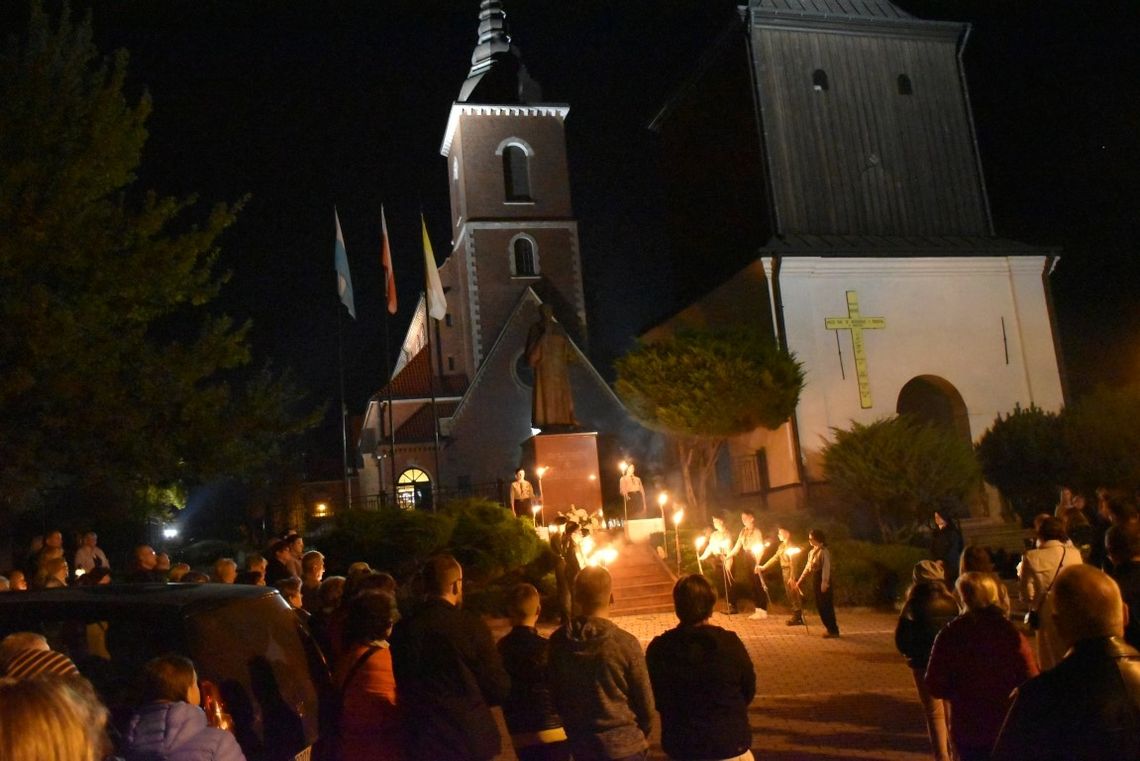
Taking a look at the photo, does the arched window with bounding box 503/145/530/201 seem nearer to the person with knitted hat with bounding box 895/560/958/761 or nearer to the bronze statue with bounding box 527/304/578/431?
the bronze statue with bounding box 527/304/578/431

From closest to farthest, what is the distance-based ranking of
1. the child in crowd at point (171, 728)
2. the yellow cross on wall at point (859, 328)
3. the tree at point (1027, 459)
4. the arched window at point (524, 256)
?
the child in crowd at point (171, 728), the tree at point (1027, 459), the yellow cross on wall at point (859, 328), the arched window at point (524, 256)

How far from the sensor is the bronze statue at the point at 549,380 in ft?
78.3

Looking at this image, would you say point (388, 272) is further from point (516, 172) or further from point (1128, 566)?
point (1128, 566)

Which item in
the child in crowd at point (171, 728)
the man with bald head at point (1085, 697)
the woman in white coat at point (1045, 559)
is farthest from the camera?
the woman in white coat at point (1045, 559)

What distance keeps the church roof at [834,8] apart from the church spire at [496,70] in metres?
17.0

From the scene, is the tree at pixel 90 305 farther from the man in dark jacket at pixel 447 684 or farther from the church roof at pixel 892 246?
the church roof at pixel 892 246

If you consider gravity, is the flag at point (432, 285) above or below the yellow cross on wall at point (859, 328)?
above

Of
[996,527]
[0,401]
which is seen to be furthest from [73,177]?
[996,527]

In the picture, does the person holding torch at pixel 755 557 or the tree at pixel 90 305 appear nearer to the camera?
the tree at pixel 90 305

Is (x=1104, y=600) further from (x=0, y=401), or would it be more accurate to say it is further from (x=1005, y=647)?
(x=0, y=401)

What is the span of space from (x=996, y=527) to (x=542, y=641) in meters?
22.4

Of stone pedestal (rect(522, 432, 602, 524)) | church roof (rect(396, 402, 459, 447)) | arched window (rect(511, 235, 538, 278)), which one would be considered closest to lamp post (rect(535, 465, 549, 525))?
stone pedestal (rect(522, 432, 602, 524))

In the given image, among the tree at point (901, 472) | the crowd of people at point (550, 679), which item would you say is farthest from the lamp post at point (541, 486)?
the crowd of people at point (550, 679)

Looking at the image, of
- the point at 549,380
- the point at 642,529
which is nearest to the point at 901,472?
the point at 642,529
